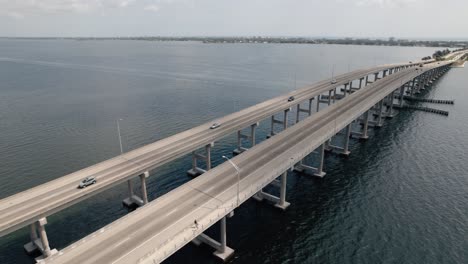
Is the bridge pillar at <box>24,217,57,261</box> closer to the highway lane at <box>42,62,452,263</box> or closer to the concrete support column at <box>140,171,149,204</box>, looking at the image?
the highway lane at <box>42,62,452,263</box>

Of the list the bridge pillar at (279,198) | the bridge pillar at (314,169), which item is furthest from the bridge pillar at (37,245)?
the bridge pillar at (314,169)

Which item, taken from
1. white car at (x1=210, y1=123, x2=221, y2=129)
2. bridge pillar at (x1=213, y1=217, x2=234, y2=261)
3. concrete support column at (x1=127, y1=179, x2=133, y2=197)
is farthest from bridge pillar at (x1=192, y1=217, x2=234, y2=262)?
white car at (x1=210, y1=123, x2=221, y2=129)

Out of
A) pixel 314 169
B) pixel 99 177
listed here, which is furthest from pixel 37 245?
pixel 314 169

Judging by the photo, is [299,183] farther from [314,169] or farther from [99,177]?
[99,177]

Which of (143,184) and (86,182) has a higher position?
(86,182)

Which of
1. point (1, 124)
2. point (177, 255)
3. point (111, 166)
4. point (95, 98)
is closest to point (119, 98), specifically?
point (95, 98)

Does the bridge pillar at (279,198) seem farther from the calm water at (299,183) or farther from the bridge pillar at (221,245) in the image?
the bridge pillar at (221,245)

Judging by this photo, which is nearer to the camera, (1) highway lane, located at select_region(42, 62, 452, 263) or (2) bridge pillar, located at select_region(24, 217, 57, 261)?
(1) highway lane, located at select_region(42, 62, 452, 263)

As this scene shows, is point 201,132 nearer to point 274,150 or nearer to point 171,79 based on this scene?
point 274,150

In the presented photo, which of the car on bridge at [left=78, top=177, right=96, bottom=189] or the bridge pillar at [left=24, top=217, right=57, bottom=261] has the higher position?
the car on bridge at [left=78, top=177, right=96, bottom=189]
